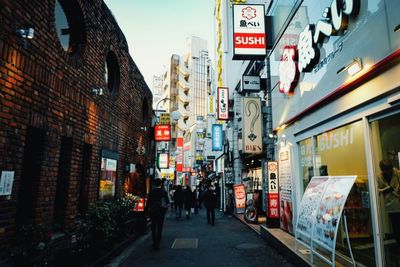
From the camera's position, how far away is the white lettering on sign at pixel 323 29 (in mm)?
5398

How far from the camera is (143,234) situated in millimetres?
11016

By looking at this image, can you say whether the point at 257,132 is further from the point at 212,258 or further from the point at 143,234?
the point at 212,258

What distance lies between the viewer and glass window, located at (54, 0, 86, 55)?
7.02 m

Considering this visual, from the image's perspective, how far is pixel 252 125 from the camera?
14461mm

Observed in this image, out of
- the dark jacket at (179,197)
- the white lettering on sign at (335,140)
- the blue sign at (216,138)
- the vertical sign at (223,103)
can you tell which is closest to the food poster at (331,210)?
the white lettering on sign at (335,140)

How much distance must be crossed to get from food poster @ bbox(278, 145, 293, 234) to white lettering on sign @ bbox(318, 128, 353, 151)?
2159 millimetres

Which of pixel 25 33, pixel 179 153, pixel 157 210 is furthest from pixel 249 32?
pixel 179 153

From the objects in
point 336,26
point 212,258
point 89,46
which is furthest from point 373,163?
point 89,46

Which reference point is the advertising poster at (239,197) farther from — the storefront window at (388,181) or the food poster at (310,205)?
the storefront window at (388,181)

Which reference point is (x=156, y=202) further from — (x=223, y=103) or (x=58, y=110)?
(x=223, y=103)

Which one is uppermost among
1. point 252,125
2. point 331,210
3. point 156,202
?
point 252,125

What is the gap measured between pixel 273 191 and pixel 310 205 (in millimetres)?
4625

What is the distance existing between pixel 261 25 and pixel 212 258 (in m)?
8.36

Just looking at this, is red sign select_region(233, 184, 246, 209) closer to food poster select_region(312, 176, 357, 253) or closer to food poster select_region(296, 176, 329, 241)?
food poster select_region(296, 176, 329, 241)
